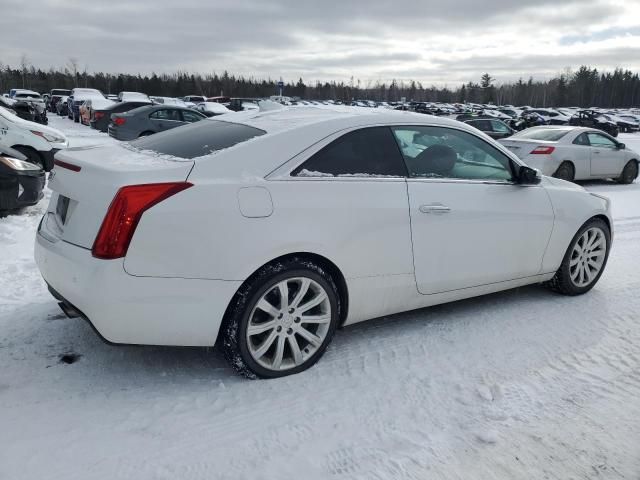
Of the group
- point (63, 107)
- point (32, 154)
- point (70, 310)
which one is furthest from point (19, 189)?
point (63, 107)

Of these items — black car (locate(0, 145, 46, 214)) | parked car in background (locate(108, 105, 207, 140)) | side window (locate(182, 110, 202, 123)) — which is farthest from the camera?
side window (locate(182, 110, 202, 123))

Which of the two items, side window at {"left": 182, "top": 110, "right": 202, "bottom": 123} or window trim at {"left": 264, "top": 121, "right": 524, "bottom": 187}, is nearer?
window trim at {"left": 264, "top": 121, "right": 524, "bottom": 187}

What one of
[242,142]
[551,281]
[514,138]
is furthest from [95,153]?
[514,138]

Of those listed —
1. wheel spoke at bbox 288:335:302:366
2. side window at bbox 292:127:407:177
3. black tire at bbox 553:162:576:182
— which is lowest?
wheel spoke at bbox 288:335:302:366

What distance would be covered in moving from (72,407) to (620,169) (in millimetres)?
13844

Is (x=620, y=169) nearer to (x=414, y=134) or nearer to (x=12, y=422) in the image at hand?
(x=414, y=134)

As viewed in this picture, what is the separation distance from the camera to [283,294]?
3.12 metres

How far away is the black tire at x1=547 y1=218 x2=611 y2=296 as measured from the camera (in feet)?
15.4

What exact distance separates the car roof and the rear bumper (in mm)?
1153

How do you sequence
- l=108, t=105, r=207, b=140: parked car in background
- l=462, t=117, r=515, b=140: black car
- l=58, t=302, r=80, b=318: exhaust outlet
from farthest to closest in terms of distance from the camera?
1. l=462, t=117, r=515, b=140: black car
2. l=108, t=105, r=207, b=140: parked car in background
3. l=58, t=302, r=80, b=318: exhaust outlet

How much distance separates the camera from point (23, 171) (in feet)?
22.5

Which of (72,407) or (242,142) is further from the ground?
(242,142)

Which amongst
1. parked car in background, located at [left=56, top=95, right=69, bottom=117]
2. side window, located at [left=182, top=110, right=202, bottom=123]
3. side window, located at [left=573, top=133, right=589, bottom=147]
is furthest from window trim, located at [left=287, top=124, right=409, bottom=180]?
parked car in background, located at [left=56, top=95, right=69, bottom=117]

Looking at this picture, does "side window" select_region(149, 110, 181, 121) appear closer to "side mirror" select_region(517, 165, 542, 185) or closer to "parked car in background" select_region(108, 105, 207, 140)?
"parked car in background" select_region(108, 105, 207, 140)
